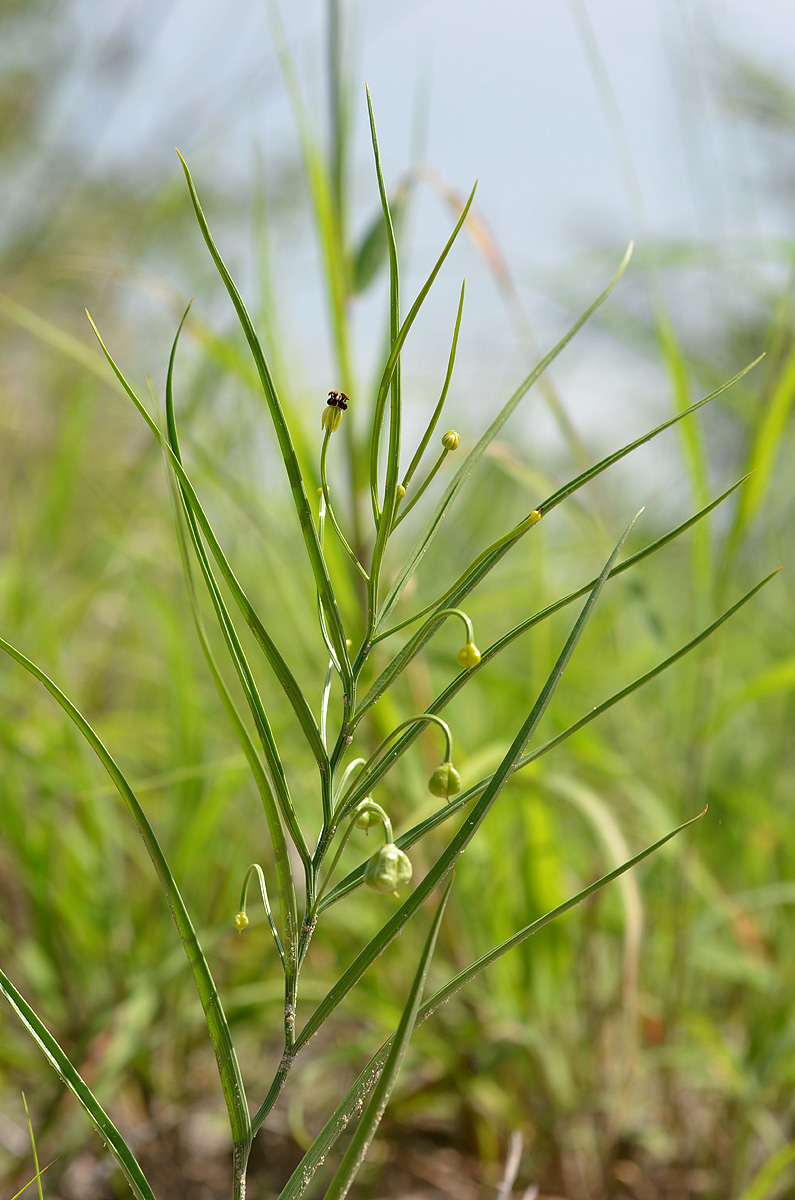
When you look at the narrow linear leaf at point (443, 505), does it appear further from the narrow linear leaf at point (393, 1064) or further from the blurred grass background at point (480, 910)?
the blurred grass background at point (480, 910)

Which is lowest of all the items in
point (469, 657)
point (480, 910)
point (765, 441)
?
point (480, 910)

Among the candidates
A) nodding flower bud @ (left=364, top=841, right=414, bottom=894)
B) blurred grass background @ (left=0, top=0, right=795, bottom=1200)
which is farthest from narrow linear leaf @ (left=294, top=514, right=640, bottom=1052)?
blurred grass background @ (left=0, top=0, right=795, bottom=1200)

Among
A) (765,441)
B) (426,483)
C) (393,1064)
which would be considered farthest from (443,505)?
(765,441)

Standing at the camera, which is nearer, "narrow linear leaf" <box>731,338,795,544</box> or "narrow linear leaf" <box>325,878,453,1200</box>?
"narrow linear leaf" <box>325,878,453,1200</box>

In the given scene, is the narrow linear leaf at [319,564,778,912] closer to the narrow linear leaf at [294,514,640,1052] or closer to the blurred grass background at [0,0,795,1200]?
the narrow linear leaf at [294,514,640,1052]

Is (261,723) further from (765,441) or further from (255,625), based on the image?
(765,441)

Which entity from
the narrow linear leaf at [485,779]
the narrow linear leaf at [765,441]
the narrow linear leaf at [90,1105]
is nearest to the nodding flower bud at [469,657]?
the narrow linear leaf at [485,779]

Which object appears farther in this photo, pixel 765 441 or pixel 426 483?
pixel 765 441
